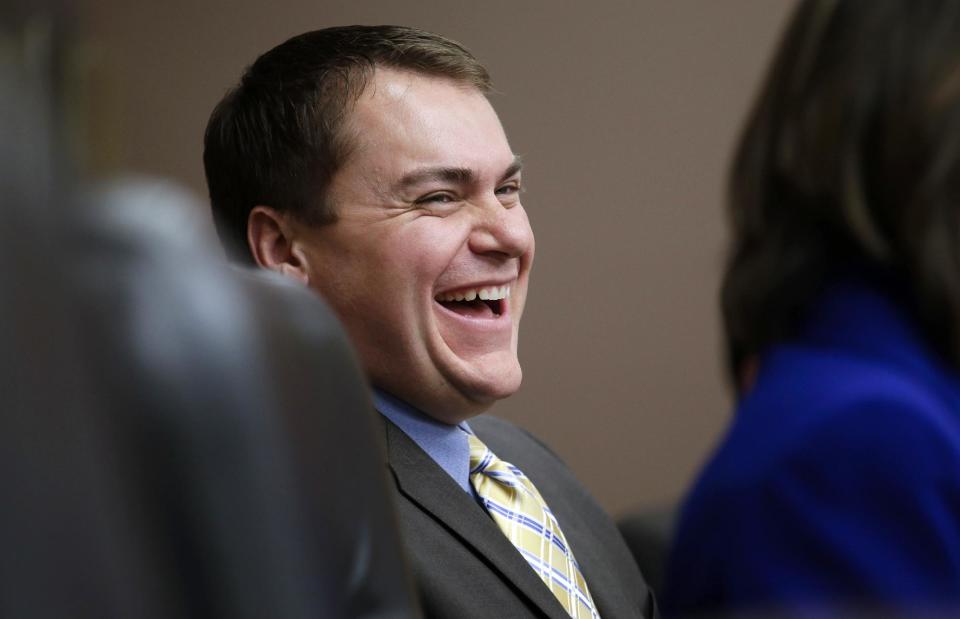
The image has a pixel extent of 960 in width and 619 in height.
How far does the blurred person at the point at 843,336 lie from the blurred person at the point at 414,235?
65 cm

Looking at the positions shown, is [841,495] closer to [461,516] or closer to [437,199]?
[461,516]

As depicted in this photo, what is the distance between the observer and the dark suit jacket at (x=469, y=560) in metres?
1.18

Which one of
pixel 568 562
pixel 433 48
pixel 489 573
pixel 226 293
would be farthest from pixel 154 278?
pixel 433 48

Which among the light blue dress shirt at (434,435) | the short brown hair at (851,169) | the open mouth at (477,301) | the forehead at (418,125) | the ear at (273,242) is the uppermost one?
the short brown hair at (851,169)

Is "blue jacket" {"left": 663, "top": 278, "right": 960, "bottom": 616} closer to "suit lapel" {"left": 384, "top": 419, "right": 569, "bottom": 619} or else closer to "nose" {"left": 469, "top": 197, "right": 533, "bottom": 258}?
"suit lapel" {"left": 384, "top": 419, "right": 569, "bottom": 619}

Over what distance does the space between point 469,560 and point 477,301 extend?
399 mm

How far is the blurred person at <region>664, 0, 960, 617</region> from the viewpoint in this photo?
615 millimetres

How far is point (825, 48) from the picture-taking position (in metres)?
0.70

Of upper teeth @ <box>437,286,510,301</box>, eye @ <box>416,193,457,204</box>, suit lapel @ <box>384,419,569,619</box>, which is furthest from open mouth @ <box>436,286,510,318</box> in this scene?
suit lapel @ <box>384,419,569,619</box>

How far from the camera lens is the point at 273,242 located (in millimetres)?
1488

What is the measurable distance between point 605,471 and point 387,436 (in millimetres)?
1591

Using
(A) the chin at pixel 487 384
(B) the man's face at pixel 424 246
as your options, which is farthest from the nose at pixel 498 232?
(A) the chin at pixel 487 384

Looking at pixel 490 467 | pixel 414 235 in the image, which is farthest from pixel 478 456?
pixel 414 235

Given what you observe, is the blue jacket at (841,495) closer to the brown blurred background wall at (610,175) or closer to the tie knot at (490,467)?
the tie knot at (490,467)
